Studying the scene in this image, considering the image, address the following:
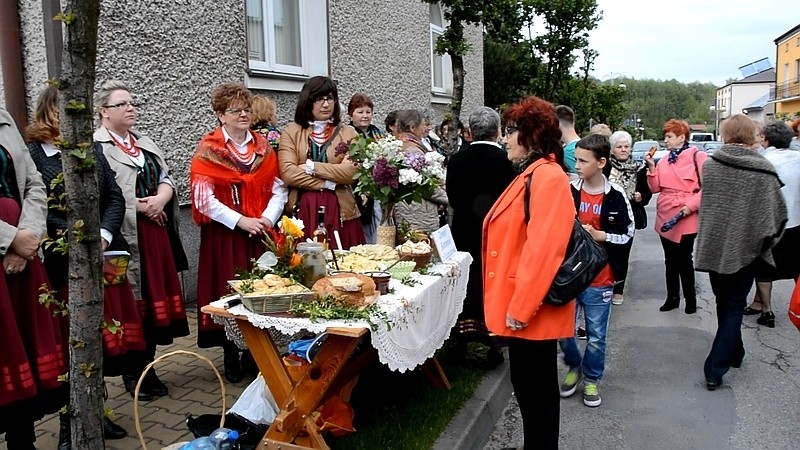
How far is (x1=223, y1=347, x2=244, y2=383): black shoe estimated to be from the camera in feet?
15.4

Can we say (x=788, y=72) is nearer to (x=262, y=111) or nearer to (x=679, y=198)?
(x=679, y=198)

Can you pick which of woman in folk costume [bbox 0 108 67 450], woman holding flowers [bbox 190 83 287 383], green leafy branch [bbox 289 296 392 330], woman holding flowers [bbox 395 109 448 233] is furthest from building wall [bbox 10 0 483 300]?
green leafy branch [bbox 289 296 392 330]

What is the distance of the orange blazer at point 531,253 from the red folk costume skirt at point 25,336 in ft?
6.85

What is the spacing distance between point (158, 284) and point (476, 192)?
225cm

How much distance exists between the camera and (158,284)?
430cm

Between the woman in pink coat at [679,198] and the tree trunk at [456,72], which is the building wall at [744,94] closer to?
the tree trunk at [456,72]

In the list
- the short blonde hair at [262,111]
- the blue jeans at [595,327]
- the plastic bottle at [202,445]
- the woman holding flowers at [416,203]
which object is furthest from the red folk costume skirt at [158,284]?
the blue jeans at [595,327]

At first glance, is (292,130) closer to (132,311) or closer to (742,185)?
(132,311)

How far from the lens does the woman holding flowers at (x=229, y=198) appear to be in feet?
14.6

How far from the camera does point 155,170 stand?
4414 millimetres

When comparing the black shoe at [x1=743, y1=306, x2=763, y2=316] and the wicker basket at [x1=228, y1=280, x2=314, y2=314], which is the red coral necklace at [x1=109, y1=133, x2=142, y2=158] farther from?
the black shoe at [x1=743, y1=306, x2=763, y2=316]

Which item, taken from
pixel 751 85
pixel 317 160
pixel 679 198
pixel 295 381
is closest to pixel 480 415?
pixel 295 381

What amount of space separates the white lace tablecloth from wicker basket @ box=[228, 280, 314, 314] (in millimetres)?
36

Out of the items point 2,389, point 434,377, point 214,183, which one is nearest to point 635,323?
point 434,377
